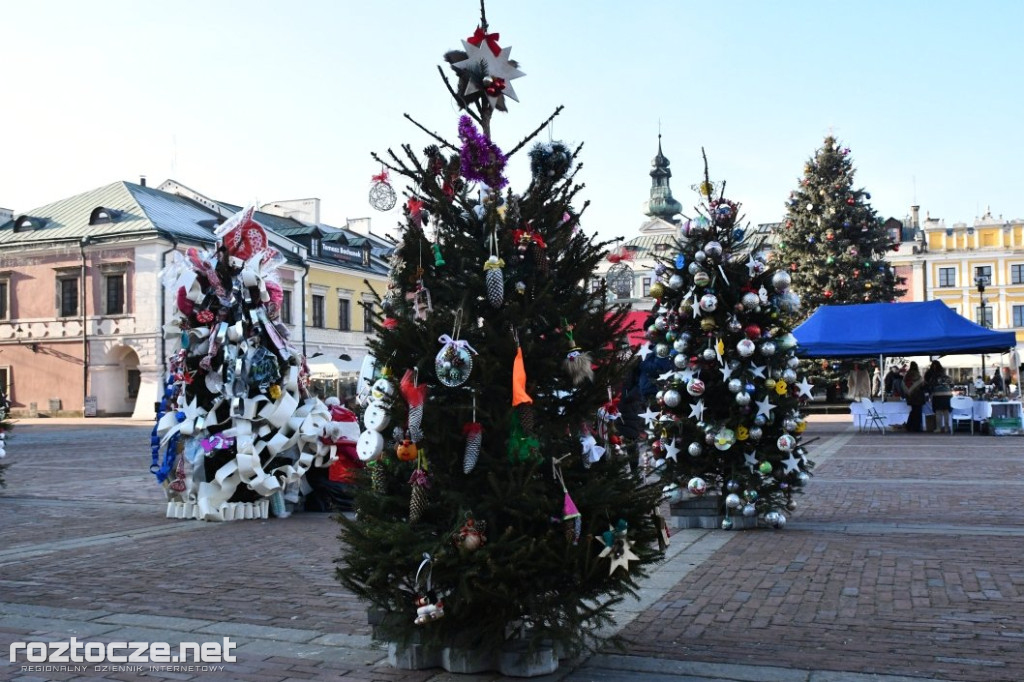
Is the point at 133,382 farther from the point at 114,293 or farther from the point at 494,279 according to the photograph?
the point at 494,279

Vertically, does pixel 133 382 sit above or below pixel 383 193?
below

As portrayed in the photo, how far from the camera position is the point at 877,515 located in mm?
9945

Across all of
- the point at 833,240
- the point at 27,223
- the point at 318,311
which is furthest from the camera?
the point at 318,311

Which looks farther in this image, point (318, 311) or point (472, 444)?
point (318, 311)

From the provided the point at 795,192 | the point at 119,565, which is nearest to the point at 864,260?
the point at 795,192

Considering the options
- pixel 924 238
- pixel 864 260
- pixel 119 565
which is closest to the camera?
pixel 119 565

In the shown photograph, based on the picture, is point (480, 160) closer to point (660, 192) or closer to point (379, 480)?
point (379, 480)

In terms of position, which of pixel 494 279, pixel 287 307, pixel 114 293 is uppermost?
pixel 114 293

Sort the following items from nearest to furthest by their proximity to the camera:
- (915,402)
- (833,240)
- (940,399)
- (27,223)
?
(940,399)
(915,402)
(833,240)
(27,223)

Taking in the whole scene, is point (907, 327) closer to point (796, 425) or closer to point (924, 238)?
point (796, 425)

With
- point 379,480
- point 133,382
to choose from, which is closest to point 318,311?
point 133,382

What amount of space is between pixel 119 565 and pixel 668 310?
18.3ft

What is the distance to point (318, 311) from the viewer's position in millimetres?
50000

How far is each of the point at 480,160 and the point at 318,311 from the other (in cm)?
4605
